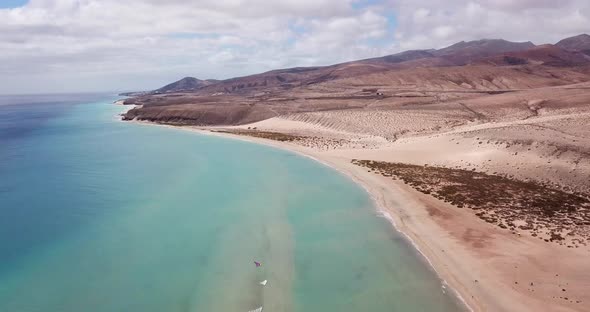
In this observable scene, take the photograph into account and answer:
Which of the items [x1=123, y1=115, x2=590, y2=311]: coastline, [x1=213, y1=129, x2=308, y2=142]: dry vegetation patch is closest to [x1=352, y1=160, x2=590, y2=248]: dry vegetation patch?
[x1=123, y1=115, x2=590, y2=311]: coastline

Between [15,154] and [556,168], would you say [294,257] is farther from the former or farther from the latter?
[15,154]

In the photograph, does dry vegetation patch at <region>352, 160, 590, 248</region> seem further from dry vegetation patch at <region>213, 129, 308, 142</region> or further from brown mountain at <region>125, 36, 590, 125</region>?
brown mountain at <region>125, 36, 590, 125</region>

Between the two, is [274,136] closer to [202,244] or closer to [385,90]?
[202,244]

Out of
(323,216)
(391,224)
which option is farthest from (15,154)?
(391,224)

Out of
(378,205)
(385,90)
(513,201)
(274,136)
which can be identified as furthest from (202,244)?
(385,90)

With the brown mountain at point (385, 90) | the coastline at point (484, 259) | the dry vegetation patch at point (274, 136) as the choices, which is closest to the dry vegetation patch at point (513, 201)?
the coastline at point (484, 259)

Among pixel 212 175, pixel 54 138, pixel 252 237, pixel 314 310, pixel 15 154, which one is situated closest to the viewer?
pixel 314 310

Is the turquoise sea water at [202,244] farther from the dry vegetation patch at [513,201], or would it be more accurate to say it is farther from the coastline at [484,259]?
the dry vegetation patch at [513,201]
